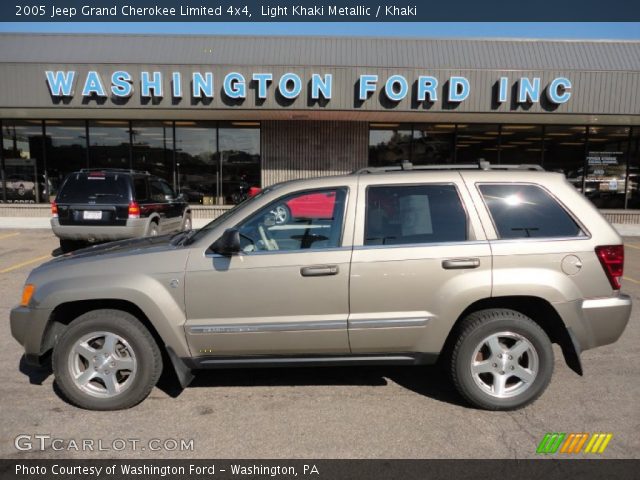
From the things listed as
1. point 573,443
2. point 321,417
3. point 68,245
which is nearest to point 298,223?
point 321,417

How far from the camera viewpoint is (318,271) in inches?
133

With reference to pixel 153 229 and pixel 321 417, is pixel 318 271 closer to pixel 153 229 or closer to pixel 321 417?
pixel 321 417

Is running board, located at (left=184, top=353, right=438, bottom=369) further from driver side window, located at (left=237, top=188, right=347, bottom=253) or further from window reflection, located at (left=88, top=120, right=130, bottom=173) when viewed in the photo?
window reflection, located at (left=88, top=120, right=130, bottom=173)

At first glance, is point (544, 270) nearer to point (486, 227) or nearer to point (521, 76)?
point (486, 227)

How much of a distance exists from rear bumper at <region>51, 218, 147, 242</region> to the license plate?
0.15 meters

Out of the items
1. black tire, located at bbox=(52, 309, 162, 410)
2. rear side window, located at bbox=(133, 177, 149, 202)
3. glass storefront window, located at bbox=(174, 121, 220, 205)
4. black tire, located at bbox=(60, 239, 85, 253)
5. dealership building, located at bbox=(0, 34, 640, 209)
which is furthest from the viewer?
glass storefront window, located at bbox=(174, 121, 220, 205)

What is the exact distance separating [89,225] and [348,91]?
24.1 ft

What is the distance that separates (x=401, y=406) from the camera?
359 cm

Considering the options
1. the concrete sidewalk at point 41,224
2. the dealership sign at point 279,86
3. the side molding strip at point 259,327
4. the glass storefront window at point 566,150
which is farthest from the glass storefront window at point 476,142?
the side molding strip at point 259,327

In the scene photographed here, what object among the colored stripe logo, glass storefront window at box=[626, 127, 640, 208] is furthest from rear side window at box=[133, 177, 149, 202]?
glass storefront window at box=[626, 127, 640, 208]

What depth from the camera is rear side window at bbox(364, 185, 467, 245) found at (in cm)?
352

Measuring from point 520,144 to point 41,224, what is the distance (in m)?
15.5
